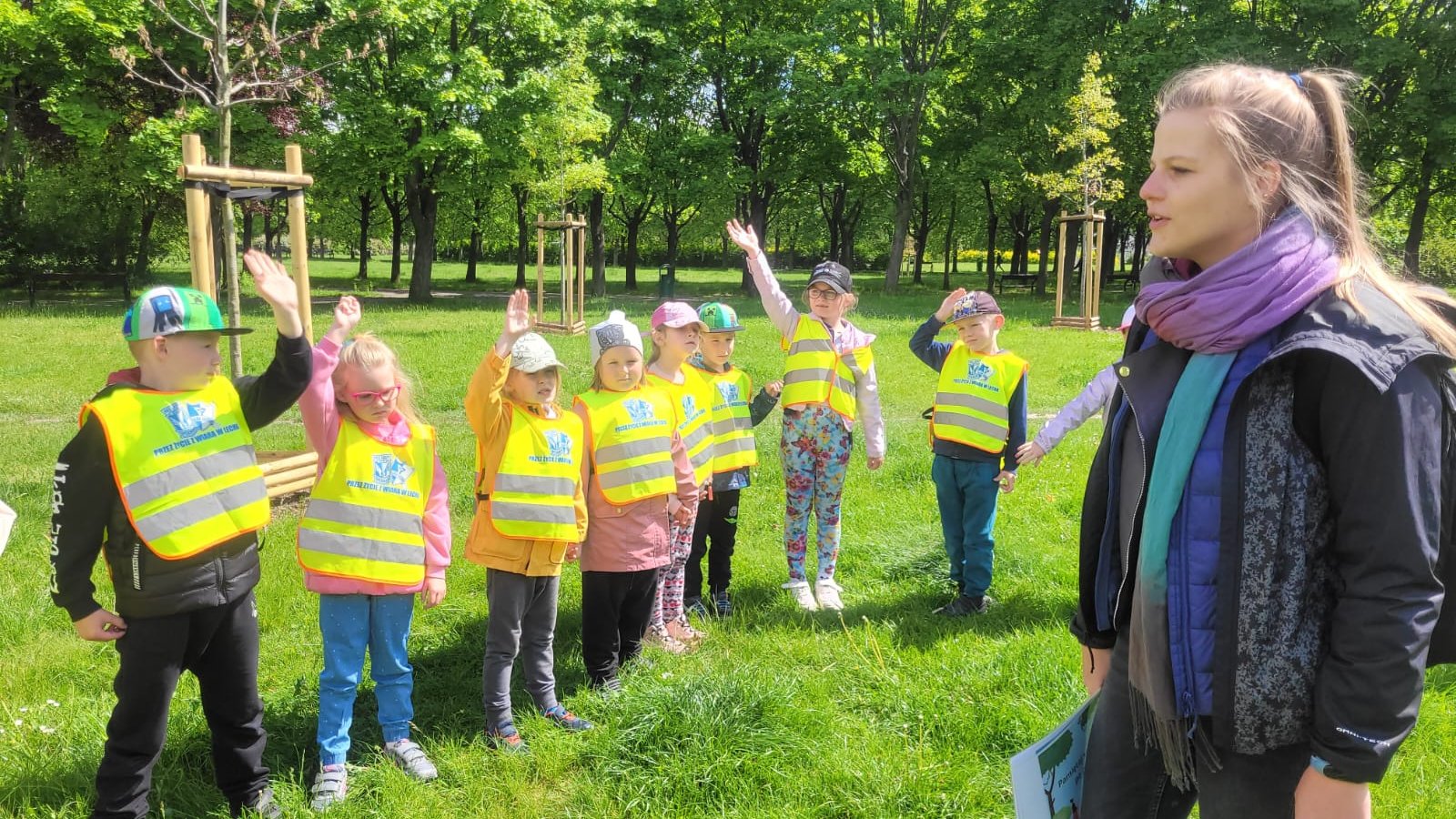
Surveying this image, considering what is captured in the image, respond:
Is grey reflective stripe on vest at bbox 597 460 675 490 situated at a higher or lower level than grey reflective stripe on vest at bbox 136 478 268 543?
lower

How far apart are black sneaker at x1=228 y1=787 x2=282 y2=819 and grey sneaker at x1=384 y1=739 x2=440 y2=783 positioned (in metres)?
0.44

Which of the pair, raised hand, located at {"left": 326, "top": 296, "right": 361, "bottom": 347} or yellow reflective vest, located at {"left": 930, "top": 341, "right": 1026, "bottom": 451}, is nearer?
raised hand, located at {"left": 326, "top": 296, "right": 361, "bottom": 347}

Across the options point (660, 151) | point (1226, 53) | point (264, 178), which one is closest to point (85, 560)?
point (264, 178)

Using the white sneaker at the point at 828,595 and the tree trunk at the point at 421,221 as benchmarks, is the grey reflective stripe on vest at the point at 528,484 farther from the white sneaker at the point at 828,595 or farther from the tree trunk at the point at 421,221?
the tree trunk at the point at 421,221

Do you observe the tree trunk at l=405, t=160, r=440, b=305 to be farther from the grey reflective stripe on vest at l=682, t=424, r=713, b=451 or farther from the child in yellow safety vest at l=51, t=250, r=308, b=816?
the child in yellow safety vest at l=51, t=250, r=308, b=816

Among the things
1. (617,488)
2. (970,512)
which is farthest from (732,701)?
(970,512)

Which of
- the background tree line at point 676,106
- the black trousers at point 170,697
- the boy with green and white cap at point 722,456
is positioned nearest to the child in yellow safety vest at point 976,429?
the boy with green and white cap at point 722,456

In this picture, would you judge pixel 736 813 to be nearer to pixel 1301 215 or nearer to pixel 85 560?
pixel 85 560

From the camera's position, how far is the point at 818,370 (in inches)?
208

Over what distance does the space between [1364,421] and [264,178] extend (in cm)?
592

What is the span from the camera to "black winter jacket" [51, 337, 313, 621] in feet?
9.57

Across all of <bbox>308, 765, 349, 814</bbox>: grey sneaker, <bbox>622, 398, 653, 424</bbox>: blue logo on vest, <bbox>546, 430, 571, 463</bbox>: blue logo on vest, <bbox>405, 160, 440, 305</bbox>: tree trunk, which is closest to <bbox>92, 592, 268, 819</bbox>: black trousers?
<bbox>308, 765, 349, 814</bbox>: grey sneaker

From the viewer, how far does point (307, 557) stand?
3441 millimetres

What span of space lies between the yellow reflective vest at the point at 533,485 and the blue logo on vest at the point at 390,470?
0.41m
